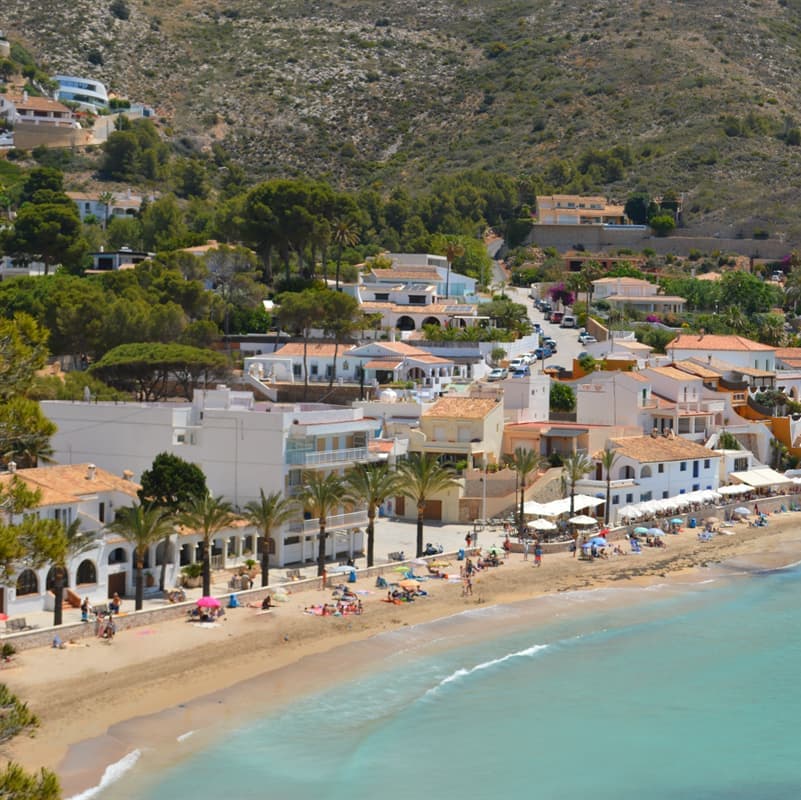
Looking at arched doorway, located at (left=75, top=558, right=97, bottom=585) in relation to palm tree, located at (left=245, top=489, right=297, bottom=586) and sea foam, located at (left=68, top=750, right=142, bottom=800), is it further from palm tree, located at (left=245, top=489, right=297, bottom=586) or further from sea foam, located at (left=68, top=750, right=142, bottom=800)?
sea foam, located at (left=68, top=750, right=142, bottom=800)

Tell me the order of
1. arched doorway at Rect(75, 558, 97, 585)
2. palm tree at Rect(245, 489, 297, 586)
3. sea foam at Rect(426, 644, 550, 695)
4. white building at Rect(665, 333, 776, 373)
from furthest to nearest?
white building at Rect(665, 333, 776, 373) → palm tree at Rect(245, 489, 297, 586) → arched doorway at Rect(75, 558, 97, 585) → sea foam at Rect(426, 644, 550, 695)

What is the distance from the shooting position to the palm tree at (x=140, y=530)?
37.9m

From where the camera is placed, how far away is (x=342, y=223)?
86.4m

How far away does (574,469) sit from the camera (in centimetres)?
5431

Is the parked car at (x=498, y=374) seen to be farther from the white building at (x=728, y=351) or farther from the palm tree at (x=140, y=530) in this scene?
the palm tree at (x=140, y=530)

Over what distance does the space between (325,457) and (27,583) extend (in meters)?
12.7

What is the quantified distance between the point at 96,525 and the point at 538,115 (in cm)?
12837

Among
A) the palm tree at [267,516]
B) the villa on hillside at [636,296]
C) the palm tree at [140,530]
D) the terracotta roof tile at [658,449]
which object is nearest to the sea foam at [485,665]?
the palm tree at [267,516]

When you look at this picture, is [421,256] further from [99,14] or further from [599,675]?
[99,14]

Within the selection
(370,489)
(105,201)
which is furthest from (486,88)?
(370,489)

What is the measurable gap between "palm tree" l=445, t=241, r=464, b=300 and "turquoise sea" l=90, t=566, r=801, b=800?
4912cm

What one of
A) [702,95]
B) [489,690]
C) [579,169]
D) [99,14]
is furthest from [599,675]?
[99,14]

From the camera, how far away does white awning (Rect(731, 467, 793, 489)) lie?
6438 centimetres

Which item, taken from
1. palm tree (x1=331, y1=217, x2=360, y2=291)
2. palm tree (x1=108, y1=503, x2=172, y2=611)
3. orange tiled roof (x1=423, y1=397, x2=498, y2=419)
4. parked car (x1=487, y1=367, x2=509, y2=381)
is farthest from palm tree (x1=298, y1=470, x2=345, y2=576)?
palm tree (x1=331, y1=217, x2=360, y2=291)
